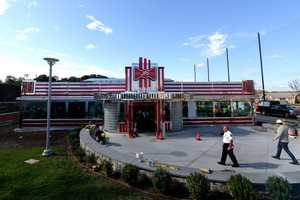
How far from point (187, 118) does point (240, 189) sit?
14.7 meters

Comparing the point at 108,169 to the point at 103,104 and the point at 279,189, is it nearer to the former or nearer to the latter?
the point at 279,189

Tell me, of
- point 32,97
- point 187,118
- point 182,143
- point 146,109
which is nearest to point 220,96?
point 187,118

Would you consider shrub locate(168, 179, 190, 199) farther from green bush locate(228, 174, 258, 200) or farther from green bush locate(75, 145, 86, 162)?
green bush locate(75, 145, 86, 162)

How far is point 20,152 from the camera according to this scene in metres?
10.6

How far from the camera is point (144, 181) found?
20.3ft

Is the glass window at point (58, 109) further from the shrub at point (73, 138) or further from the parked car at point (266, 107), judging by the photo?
the parked car at point (266, 107)

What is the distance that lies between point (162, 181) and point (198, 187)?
1081 mm

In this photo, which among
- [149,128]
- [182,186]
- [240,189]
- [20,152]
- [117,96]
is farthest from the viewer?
[149,128]

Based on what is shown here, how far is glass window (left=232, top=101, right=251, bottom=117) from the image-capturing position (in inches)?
756

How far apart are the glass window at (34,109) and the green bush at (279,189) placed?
67.0 ft

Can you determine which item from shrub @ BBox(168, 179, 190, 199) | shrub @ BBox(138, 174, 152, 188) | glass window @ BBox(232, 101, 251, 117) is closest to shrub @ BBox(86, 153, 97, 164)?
shrub @ BBox(138, 174, 152, 188)

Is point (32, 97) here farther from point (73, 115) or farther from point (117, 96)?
point (117, 96)

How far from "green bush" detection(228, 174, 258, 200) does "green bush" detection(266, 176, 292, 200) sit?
1.52 ft

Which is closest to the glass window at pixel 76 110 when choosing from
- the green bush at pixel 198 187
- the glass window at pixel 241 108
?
the glass window at pixel 241 108
